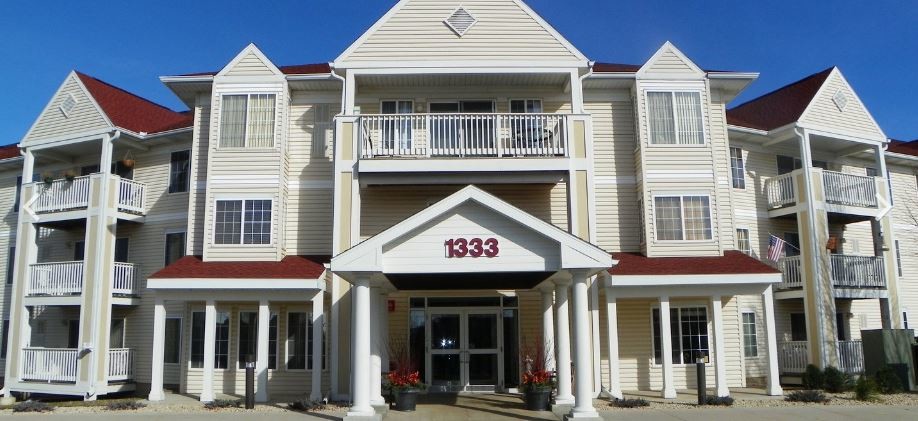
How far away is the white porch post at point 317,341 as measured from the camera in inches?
733

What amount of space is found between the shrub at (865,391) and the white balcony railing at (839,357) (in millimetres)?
3291

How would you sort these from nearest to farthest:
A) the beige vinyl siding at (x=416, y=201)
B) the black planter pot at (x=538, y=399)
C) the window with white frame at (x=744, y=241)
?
the black planter pot at (x=538, y=399)
the beige vinyl siding at (x=416, y=201)
the window with white frame at (x=744, y=241)

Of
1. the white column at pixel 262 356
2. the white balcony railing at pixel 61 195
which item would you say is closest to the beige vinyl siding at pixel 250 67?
the white balcony railing at pixel 61 195

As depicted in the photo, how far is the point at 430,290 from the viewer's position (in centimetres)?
2016

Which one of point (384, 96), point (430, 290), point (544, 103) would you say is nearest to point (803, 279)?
point (544, 103)

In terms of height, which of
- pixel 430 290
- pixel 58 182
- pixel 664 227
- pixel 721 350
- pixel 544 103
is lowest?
pixel 721 350

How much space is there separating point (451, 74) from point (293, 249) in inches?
253

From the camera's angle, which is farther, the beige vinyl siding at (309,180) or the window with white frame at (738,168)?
the window with white frame at (738,168)

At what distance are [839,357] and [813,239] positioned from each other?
3395 mm

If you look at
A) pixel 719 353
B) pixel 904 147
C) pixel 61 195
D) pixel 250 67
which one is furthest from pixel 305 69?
pixel 904 147

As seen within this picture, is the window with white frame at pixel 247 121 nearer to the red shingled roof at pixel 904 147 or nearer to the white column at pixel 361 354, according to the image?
the white column at pixel 361 354

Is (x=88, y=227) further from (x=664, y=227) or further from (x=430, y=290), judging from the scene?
(x=664, y=227)

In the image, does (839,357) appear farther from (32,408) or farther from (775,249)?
(32,408)

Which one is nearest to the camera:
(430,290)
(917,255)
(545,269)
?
(545,269)
